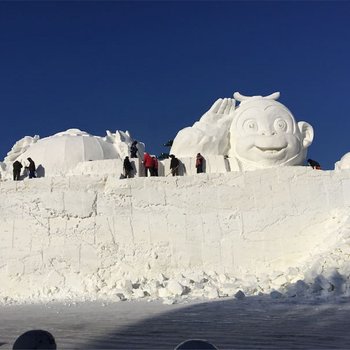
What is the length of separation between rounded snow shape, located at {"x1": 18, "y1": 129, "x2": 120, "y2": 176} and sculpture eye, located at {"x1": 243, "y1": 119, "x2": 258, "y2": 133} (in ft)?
15.8

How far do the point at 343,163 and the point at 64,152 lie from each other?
756cm

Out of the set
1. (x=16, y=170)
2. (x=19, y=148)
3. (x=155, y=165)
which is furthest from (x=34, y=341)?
(x=19, y=148)

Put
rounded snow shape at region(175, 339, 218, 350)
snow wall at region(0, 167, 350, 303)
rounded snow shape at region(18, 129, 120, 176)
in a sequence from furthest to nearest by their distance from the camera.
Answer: rounded snow shape at region(18, 129, 120, 176)
snow wall at region(0, 167, 350, 303)
rounded snow shape at region(175, 339, 218, 350)

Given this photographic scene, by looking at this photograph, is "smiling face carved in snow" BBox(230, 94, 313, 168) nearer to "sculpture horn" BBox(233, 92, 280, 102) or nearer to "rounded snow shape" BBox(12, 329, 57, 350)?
"sculpture horn" BBox(233, 92, 280, 102)

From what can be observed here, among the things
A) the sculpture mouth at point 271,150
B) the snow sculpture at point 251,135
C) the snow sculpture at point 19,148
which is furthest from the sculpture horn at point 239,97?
the snow sculpture at point 19,148

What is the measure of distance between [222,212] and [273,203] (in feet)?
3.64

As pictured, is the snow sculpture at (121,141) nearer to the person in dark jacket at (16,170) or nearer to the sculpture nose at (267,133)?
the person in dark jacket at (16,170)

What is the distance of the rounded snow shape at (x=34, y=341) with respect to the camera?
9.78 feet

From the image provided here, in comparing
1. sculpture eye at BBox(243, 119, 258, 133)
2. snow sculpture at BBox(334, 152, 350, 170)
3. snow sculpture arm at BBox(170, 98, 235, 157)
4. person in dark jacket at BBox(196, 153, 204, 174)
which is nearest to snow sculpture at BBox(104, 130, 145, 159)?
snow sculpture arm at BBox(170, 98, 235, 157)

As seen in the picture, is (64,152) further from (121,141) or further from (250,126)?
(250,126)

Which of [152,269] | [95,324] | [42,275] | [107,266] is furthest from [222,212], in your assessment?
[95,324]

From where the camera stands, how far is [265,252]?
1016 centimetres

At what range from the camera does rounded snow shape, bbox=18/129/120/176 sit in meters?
13.5

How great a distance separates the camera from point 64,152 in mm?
13859
